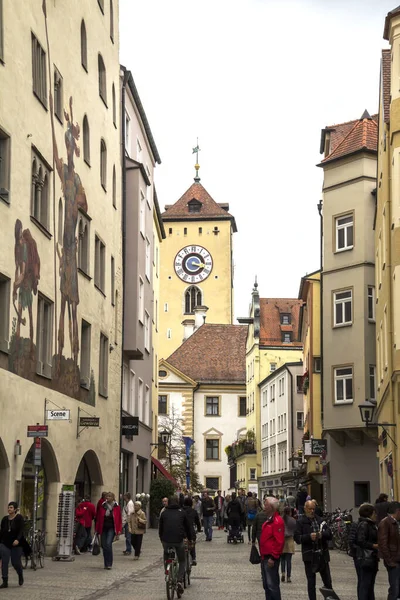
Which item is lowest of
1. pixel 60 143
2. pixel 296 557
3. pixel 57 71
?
pixel 296 557

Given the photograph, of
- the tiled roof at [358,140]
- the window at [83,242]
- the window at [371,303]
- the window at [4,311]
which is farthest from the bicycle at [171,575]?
the tiled roof at [358,140]

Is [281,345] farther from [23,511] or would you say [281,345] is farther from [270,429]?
[23,511]

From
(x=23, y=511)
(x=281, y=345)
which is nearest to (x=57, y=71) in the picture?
(x=23, y=511)

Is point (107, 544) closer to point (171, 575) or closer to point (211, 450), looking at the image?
point (171, 575)

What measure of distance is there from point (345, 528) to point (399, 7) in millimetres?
14543

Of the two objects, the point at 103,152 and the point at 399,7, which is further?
the point at 103,152

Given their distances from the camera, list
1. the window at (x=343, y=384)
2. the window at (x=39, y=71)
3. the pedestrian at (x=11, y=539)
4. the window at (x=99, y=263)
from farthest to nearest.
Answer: the window at (x=343, y=384), the window at (x=99, y=263), the window at (x=39, y=71), the pedestrian at (x=11, y=539)

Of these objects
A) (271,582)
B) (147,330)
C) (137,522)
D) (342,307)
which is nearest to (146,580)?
(137,522)

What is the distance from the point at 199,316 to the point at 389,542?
334 feet

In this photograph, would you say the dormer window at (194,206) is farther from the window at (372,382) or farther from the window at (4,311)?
the window at (4,311)

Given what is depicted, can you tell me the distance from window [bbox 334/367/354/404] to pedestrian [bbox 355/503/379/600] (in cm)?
2536

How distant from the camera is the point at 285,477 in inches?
2837

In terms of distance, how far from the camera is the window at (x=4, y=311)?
22688 millimetres

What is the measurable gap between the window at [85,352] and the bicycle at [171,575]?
1428 cm
